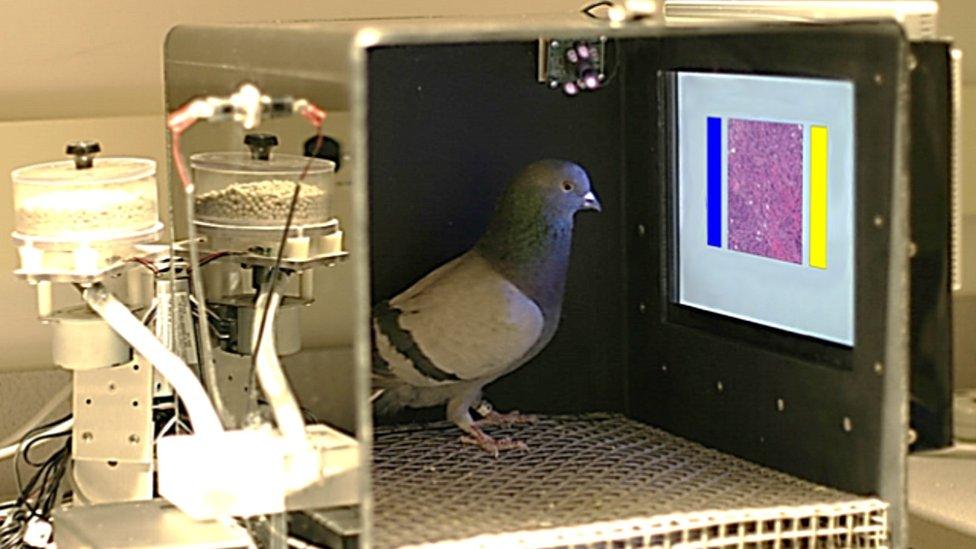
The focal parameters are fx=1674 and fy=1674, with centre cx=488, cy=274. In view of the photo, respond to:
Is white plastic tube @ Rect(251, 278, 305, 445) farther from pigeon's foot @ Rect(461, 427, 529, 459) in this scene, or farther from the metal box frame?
pigeon's foot @ Rect(461, 427, 529, 459)

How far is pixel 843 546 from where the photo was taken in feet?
3.44

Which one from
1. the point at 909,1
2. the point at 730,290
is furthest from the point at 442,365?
the point at 909,1

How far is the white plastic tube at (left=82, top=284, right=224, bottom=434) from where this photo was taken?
1.06 meters

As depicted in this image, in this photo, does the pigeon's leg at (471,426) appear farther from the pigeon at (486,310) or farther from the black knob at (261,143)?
the black knob at (261,143)

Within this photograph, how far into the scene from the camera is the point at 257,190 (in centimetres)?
104

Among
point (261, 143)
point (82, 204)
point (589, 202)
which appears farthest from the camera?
point (589, 202)

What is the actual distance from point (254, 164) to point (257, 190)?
0.02 meters

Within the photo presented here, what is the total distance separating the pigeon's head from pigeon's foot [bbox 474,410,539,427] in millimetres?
167

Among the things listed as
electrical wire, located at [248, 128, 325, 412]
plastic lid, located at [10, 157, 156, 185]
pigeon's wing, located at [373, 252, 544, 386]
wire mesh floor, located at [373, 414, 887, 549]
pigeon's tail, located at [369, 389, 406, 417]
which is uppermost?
plastic lid, located at [10, 157, 156, 185]

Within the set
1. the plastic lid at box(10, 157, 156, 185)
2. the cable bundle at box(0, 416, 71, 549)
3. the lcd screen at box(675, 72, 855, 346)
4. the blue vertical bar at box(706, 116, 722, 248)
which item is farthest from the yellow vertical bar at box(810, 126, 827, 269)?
the cable bundle at box(0, 416, 71, 549)

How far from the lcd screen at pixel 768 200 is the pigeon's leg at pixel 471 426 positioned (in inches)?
7.0

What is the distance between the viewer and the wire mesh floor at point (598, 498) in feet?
3.26

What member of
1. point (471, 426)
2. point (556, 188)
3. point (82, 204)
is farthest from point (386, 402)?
point (82, 204)

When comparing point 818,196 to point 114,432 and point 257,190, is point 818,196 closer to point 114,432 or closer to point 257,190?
point 257,190
